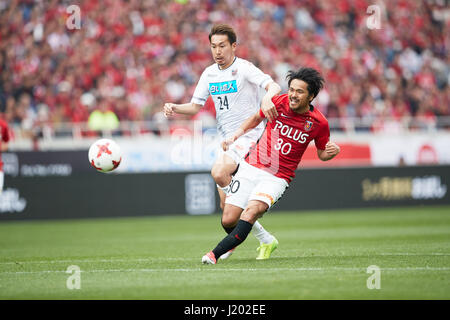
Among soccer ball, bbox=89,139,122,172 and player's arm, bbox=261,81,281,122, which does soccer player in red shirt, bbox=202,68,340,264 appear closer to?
player's arm, bbox=261,81,281,122

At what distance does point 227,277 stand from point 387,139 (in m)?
15.3

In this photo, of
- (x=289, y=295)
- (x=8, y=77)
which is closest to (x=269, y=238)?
(x=289, y=295)

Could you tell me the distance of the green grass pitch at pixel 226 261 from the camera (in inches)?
261

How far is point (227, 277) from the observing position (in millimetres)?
7355

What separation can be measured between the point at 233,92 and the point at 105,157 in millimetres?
2045

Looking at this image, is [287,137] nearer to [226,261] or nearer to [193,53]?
[226,261]

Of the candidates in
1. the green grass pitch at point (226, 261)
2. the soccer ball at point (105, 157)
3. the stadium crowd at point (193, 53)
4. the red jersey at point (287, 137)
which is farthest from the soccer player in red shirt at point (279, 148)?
the stadium crowd at point (193, 53)

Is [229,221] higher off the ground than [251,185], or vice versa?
[251,185]

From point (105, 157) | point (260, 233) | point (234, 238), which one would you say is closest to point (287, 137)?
point (260, 233)

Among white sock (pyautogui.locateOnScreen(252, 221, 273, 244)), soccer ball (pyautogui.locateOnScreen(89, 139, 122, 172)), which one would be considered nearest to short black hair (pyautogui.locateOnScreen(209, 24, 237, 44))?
soccer ball (pyautogui.locateOnScreen(89, 139, 122, 172))

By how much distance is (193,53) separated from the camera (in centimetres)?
2275

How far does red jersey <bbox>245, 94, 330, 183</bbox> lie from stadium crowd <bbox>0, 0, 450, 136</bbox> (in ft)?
37.7

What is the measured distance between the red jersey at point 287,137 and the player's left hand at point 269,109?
0.20 meters

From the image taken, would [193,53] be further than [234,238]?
Yes
